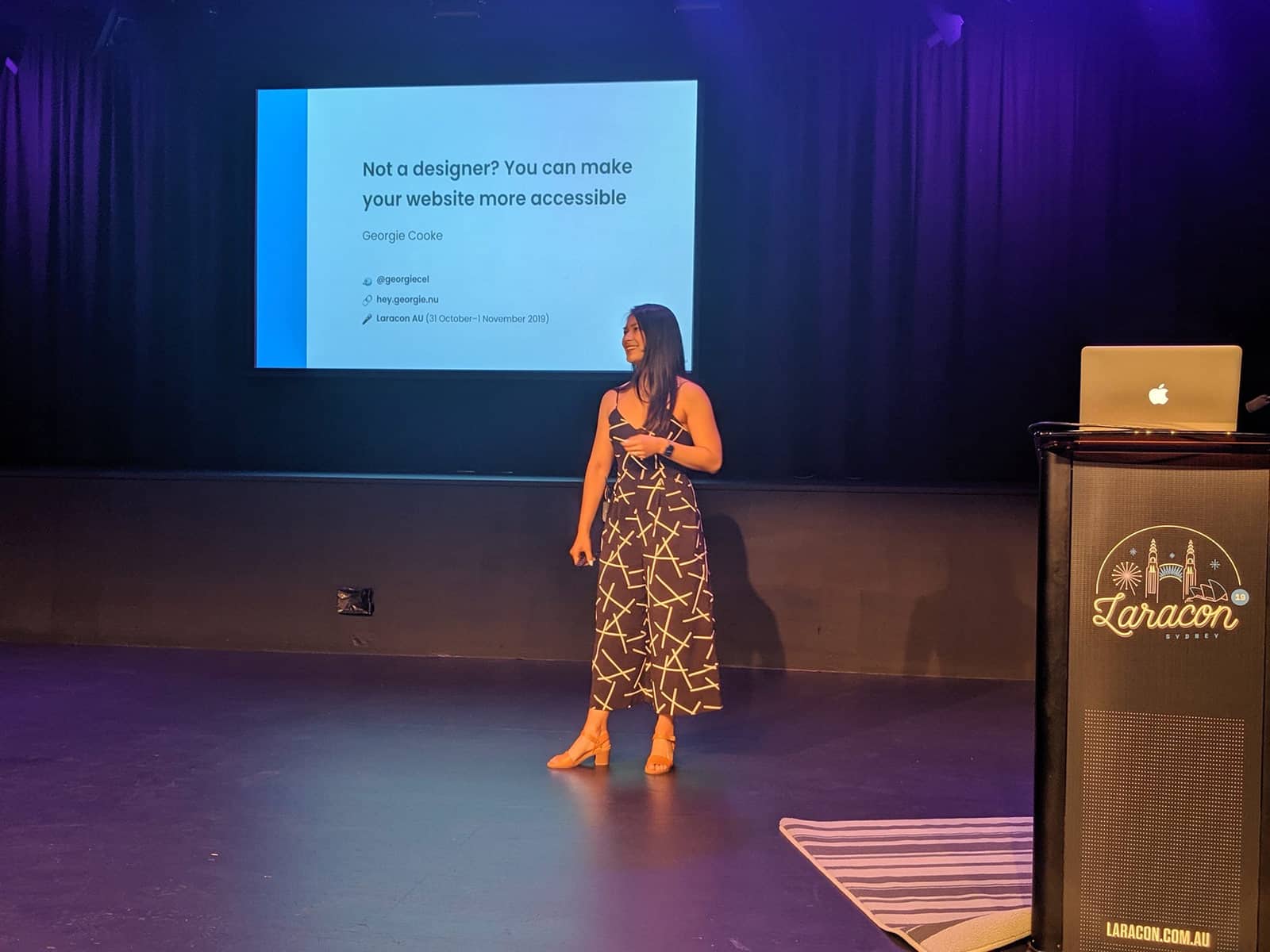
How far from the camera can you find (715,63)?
6691 mm

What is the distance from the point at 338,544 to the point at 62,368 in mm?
2397

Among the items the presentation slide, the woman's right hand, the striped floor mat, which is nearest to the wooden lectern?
the striped floor mat

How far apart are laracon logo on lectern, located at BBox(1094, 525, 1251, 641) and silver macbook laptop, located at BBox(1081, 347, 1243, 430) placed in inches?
8.3

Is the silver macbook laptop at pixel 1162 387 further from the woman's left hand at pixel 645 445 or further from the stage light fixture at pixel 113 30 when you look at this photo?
the stage light fixture at pixel 113 30

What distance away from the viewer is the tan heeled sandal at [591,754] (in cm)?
414

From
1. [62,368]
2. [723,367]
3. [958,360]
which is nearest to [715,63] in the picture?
[723,367]

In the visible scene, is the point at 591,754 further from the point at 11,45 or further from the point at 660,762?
the point at 11,45

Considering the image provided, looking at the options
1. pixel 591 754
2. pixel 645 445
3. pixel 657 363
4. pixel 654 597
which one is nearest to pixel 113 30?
pixel 657 363

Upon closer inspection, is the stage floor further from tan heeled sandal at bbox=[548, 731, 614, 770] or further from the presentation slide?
the presentation slide

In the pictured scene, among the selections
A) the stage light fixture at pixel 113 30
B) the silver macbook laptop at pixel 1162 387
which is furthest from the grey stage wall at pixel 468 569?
the silver macbook laptop at pixel 1162 387

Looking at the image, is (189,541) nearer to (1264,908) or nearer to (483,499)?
(483,499)

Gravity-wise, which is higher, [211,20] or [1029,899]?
[211,20]

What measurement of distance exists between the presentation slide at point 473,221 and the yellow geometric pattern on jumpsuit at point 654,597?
2532mm

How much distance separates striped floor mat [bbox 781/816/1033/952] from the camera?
2734mm
